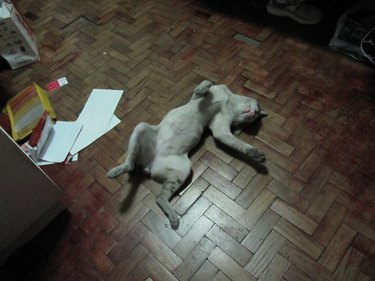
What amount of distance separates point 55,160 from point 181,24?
1.27 m

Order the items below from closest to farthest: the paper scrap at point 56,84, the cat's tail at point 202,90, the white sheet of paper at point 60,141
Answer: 1. the cat's tail at point 202,90
2. the white sheet of paper at point 60,141
3. the paper scrap at point 56,84

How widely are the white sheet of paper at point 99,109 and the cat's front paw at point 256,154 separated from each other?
0.80 meters

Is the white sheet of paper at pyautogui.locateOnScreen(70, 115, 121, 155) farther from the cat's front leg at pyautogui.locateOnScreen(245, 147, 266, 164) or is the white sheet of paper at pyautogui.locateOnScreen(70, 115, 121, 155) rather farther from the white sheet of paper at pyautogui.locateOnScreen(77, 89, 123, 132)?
the cat's front leg at pyautogui.locateOnScreen(245, 147, 266, 164)

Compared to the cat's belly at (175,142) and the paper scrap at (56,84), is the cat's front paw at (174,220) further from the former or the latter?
the paper scrap at (56,84)

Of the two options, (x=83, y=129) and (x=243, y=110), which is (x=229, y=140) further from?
(x=83, y=129)

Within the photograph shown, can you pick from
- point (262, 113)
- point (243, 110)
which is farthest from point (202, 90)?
point (262, 113)

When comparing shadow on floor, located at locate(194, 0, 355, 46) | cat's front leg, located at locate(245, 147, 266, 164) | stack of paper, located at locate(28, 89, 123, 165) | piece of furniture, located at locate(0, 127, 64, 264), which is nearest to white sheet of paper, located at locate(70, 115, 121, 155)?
stack of paper, located at locate(28, 89, 123, 165)

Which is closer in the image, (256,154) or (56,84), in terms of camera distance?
(256,154)

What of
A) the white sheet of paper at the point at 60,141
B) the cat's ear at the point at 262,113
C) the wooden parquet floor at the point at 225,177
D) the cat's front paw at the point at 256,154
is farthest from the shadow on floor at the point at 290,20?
the white sheet of paper at the point at 60,141

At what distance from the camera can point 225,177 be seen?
55.3 inches

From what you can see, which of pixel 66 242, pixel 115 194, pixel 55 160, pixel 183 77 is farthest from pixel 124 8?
pixel 66 242

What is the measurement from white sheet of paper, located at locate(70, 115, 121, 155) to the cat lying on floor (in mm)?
354

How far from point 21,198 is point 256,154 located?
0.99 m

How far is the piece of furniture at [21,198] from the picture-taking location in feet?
3.53
